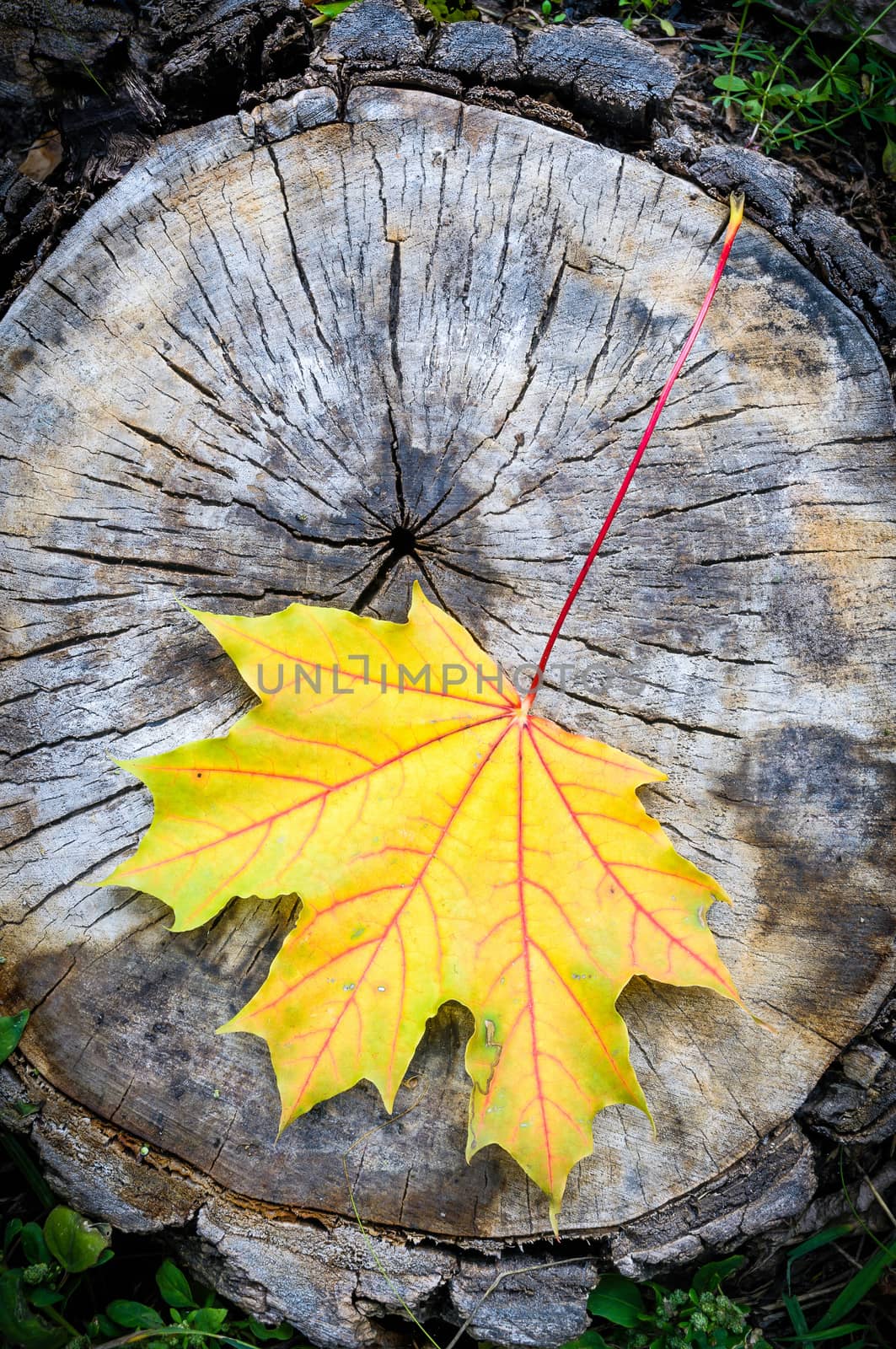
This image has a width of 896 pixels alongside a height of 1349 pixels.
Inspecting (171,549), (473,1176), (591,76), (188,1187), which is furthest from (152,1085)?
(591,76)

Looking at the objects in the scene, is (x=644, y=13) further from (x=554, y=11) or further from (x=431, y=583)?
(x=431, y=583)

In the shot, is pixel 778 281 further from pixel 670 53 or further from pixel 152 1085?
pixel 152 1085

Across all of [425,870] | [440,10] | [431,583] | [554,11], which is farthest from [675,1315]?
[554,11]

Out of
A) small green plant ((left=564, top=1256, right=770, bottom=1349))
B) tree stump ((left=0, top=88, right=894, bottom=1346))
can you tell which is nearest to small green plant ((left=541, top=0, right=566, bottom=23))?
tree stump ((left=0, top=88, right=894, bottom=1346))

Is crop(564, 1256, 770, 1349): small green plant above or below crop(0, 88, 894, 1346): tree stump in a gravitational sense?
below

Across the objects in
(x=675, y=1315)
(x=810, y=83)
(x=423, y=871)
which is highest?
(x=810, y=83)

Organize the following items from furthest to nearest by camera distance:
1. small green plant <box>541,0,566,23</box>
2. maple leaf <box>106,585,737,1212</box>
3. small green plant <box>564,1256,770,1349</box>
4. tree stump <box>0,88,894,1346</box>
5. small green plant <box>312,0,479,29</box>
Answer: small green plant <box>541,0,566,23</box> < small green plant <box>312,0,479,29</box> < small green plant <box>564,1256,770,1349</box> < tree stump <box>0,88,894,1346</box> < maple leaf <box>106,585,737,1212</box>

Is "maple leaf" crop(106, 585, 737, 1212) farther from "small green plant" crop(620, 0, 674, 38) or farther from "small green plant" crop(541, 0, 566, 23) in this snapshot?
"small green plant" crop(620, 0, 674, 38)

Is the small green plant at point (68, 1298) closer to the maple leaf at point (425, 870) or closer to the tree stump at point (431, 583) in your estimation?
the tree stump at point (431, 583)
